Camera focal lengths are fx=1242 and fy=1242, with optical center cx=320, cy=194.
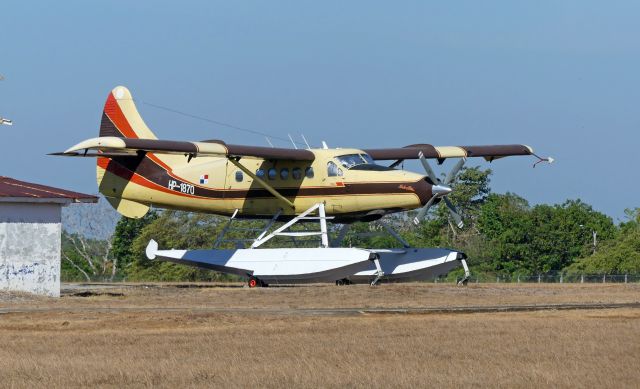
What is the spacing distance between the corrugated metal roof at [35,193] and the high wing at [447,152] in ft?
43.0

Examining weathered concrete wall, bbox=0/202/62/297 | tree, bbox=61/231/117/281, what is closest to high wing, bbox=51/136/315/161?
weathered concrete wall, bbox=0/202/62/297

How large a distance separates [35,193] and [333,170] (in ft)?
34.7

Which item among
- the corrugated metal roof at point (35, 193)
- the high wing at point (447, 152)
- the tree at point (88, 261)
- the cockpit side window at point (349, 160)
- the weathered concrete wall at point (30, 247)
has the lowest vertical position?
the tree at point (88, 261)

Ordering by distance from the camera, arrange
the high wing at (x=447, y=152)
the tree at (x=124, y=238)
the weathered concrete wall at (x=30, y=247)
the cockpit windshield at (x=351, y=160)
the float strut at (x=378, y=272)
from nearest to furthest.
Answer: the weathered concrete wall at (x=30, y=247) < the float strut at (x=378, y=272) < the cockpit windshield at (x=351, y=160) < the high wing at (x=447, y=152) < the tree at (x=124, y=238)

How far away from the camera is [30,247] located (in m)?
37.3

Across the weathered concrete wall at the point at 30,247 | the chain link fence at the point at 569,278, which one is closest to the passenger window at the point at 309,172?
the weathered concrete wall at the point at 30,247

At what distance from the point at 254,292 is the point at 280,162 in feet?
24.5

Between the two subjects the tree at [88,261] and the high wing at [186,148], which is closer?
the high wing at [186,148]

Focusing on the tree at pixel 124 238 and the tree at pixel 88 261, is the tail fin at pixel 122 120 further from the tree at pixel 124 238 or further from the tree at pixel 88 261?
the tree at pixel 124 238

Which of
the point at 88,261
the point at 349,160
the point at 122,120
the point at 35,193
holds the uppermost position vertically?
the point at 122,120

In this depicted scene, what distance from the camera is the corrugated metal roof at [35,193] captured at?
3688 cm

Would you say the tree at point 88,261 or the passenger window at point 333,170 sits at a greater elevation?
the passenger window at point 333,170

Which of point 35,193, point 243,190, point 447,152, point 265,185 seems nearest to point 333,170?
point 265,185

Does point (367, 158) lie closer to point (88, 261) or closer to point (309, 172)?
point (309, 172)
